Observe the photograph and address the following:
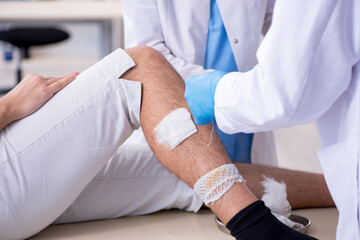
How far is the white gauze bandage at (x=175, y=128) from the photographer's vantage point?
128 centimetres

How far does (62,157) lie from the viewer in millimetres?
1287

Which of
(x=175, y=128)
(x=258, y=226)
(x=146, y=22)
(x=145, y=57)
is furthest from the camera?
(x=146, y=22)

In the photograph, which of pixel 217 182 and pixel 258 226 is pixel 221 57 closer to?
pixel 217 182

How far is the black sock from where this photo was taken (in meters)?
1.14

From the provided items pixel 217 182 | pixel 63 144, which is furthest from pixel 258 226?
pixel 63 144

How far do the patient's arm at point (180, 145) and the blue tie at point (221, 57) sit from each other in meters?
0.39

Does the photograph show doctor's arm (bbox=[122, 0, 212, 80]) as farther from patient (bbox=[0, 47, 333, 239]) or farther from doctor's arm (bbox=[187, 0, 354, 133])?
doctor's arm (bbox=[187, 0, 354, 133])

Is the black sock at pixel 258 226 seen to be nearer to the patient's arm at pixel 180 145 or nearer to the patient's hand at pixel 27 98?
the patient's arm at pixel 180 145

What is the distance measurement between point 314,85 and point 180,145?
442 mm

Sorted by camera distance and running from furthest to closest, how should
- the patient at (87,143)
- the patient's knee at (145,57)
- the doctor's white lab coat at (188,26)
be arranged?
1. the doctor's white lab coat at (188,26)
2. the patient's knee at (145,57)
3. the patient at (87,143)

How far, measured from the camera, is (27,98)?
1.33m

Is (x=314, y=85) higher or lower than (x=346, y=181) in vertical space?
higher

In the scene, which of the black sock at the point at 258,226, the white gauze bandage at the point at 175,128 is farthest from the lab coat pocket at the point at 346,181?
the white gauze bandage at the point at 175,128

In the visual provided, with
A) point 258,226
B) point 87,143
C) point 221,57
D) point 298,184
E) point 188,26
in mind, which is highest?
point 188,26
